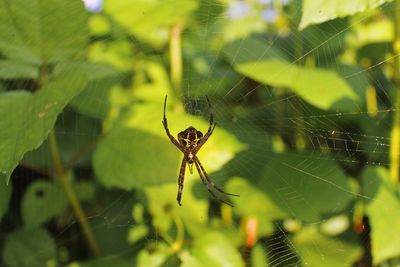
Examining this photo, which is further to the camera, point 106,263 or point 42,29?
point 106,263

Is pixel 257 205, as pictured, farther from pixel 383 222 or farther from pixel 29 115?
pixel 29 115

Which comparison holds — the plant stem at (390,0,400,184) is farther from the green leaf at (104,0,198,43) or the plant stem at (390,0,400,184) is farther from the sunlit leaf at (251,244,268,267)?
the green leaf at (104,0,198,43)

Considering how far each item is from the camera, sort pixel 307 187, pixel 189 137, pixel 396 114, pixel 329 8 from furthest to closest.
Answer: pixel 189 137, pixel 396 114, pixel 307 187, pixel 329 8

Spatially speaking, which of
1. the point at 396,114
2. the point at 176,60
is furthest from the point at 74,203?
the point at 396,114

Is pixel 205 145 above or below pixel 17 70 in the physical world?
below

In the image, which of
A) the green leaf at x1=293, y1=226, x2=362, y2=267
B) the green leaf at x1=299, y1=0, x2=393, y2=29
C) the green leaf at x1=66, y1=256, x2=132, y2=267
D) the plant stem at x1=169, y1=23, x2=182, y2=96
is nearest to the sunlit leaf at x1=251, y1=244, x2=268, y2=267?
the green leaf at x1=293, y1=226, x2=362, y2=267

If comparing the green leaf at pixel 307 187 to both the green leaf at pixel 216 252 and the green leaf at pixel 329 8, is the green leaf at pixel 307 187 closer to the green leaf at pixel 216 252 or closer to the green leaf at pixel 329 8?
the green leaf at pixel 216 252

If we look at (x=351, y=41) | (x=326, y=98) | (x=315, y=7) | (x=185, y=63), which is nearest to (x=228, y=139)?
(x=326, y=98)
